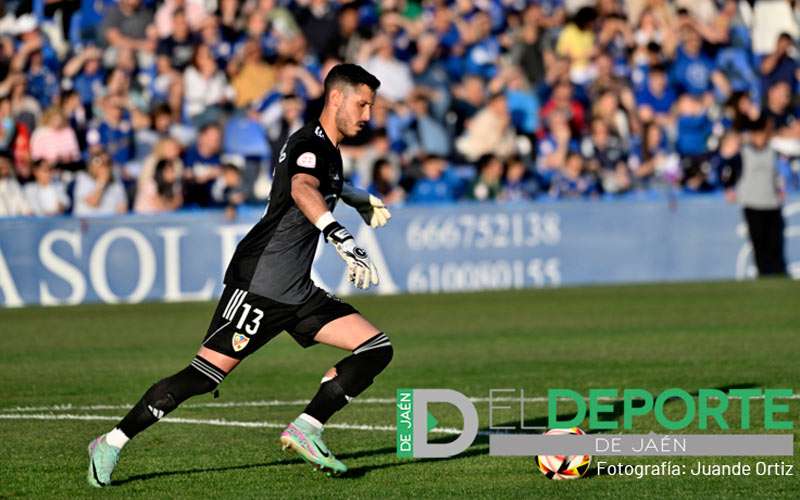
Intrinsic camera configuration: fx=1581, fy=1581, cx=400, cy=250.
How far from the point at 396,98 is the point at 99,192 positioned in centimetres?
552

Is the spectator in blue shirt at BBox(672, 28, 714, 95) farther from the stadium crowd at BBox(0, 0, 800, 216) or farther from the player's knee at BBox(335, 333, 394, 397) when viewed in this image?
the player's knee at BBox(335, 333, 394, 397)

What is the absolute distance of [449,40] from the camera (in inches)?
1041

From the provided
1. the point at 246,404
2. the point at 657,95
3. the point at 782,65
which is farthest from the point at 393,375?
the point at 782,65

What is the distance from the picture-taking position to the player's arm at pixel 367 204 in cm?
916

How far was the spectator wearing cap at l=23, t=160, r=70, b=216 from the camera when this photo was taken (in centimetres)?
2170

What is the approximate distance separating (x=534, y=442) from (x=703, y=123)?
18352 mm

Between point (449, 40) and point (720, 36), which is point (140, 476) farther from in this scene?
point (720, 36)

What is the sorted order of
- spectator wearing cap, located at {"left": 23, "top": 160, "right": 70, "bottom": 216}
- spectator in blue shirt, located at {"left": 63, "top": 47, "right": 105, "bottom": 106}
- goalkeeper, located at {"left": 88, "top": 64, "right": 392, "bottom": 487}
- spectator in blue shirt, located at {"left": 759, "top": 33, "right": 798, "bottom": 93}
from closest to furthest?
goalkeeper, located at {"left": 88, "top": 64, "right": 392, "bottom": 487} → spectator wearing cap, located at {"left": 23, "top": 160, "right": 70, "bottom": 216} → spectator in blue shirt, located at {"left": 63, "top": 47, "right": 105, "bottom": 106} → spectator in blue shirt, located at {"left": 759, "top": 33, "right": 798, "bottom": 93}

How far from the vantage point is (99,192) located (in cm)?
2178

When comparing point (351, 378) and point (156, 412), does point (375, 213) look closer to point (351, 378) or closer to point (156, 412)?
point (351, 378)

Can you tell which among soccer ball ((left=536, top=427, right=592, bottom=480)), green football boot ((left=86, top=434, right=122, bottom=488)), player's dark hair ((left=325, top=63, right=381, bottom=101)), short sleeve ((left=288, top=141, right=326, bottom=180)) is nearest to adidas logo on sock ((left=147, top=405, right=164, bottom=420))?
green football boot ((left=86, top=434, right=122, bottom=488))

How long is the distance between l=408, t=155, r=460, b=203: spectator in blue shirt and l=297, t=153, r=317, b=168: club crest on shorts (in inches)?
603

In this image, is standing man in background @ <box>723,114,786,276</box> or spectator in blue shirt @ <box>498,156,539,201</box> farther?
spectator in blue shirt @ <box>498,156,539,201</box>

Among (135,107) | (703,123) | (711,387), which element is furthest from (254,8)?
(711,387)
